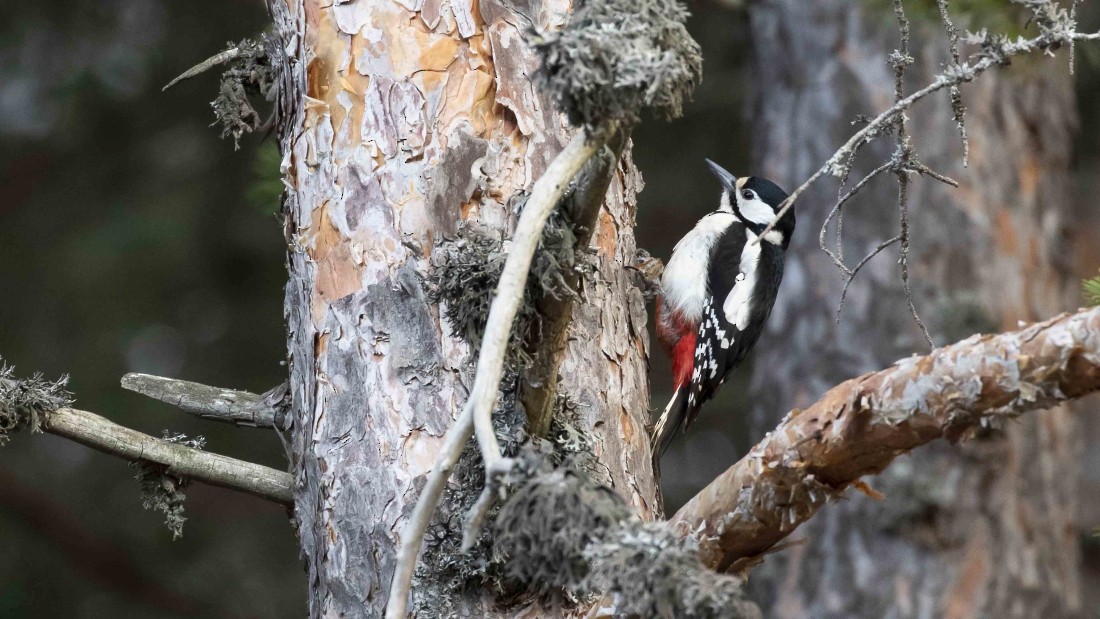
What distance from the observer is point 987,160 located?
467cm

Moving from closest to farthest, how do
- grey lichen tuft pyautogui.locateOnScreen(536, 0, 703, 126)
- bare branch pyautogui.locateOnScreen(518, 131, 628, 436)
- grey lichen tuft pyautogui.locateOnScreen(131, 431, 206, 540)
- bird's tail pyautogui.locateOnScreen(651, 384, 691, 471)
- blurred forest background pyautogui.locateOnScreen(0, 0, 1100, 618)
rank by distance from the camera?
grey lichen tuft pyautogui.locateOnScreen(536, 0, 703, 126) < bare branch pyautogui.locateOnScreen(518, 131, 628, 436) < grey lichen tuft pyautogui.locateOnScreen(131, 431, 206, 540) < bird's tail pyautogui.locateOnScreen(651, 384, 691, 471) < blurred forest background pyautogui.locateOnScreen(0, 0, 1100, 618)

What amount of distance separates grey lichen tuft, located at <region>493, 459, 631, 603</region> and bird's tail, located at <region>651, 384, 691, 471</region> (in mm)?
1891

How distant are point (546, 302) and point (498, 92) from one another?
28.0 inches

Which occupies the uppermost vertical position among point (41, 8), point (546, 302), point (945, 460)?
point (41, 8)

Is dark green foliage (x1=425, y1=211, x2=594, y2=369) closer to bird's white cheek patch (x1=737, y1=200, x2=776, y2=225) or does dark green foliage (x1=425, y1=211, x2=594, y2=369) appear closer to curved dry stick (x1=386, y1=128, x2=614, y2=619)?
curved dry stick (x1=386, y1=128, x2=614, y2=619)

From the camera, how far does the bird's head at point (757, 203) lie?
4266 mm

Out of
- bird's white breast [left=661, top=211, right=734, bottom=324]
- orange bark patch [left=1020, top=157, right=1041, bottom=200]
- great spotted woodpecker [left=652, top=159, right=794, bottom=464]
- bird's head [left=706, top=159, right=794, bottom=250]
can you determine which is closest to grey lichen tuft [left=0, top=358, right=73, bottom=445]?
great spotted woodpecker [left=652, top=159, right=794, bottom=464]

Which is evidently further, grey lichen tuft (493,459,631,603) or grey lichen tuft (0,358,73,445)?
grey lichen tuft (0,358,73,445)

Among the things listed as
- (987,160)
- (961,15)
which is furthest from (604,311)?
(987,160)

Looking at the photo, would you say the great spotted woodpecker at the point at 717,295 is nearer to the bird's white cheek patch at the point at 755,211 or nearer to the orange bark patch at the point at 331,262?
the bird's white cheek patch at the point at 755,211

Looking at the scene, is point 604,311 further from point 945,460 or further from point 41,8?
point 41,8

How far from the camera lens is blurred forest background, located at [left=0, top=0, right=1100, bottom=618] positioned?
18.5 feet

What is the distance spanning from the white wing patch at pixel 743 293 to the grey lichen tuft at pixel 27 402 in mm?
2400

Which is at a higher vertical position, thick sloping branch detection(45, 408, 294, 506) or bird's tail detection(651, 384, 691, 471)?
bird's tail detection(651, 384, 691, 471)
